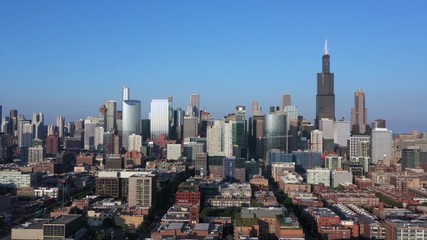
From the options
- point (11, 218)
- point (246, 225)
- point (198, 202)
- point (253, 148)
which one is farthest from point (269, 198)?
point (253, 148)

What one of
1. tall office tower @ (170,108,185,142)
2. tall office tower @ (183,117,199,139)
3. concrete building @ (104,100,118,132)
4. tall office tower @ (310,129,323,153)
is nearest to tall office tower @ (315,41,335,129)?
tall office tower @ (310,129,323,153)

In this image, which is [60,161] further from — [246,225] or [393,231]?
[393,231]

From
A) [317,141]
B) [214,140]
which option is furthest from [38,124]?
[317,141]

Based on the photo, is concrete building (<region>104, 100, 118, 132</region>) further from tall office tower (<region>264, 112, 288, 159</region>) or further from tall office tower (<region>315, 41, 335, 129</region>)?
tall office tower (<region>315, 41, 335, 129</region>)

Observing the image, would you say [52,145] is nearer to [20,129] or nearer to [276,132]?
[20,129]

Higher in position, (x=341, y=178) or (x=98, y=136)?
(x=98, y=136)

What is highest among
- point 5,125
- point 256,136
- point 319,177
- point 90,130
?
point 5,125

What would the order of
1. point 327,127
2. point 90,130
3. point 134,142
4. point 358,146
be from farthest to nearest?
point 90,130, point 327,127, point 134,142, point 358,146
